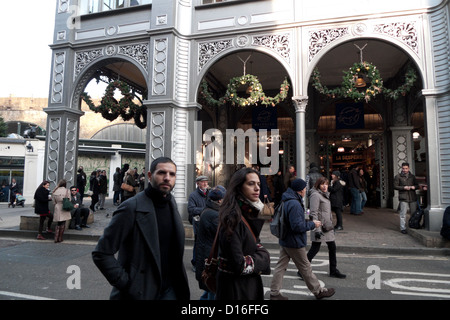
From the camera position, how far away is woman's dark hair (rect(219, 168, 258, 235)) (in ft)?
7.32

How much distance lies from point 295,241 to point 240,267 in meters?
2.05

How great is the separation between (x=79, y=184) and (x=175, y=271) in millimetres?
12714

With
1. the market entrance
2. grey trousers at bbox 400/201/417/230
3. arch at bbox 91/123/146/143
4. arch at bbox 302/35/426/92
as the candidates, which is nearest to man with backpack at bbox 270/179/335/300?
grey trousers at bbox 400/201/417/230

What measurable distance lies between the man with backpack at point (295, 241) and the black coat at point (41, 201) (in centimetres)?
724

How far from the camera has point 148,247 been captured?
6.91ft

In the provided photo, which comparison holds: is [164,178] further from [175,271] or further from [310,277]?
[310,277]

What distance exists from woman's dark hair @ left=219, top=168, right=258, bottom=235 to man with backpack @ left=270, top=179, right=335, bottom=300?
176cm

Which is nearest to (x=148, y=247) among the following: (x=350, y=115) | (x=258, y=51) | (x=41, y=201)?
(x=41, y=201)

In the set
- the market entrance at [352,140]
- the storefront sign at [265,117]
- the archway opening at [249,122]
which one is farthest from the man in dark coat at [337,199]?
the storefront sign at [265,117]

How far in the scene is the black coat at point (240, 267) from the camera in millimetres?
2189

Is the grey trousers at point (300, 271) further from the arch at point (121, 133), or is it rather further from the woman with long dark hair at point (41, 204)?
the arch at point (121, 133)

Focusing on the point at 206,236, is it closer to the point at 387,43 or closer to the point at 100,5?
the point at 387,43

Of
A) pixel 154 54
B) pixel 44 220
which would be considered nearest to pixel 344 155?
pixel 154 54
